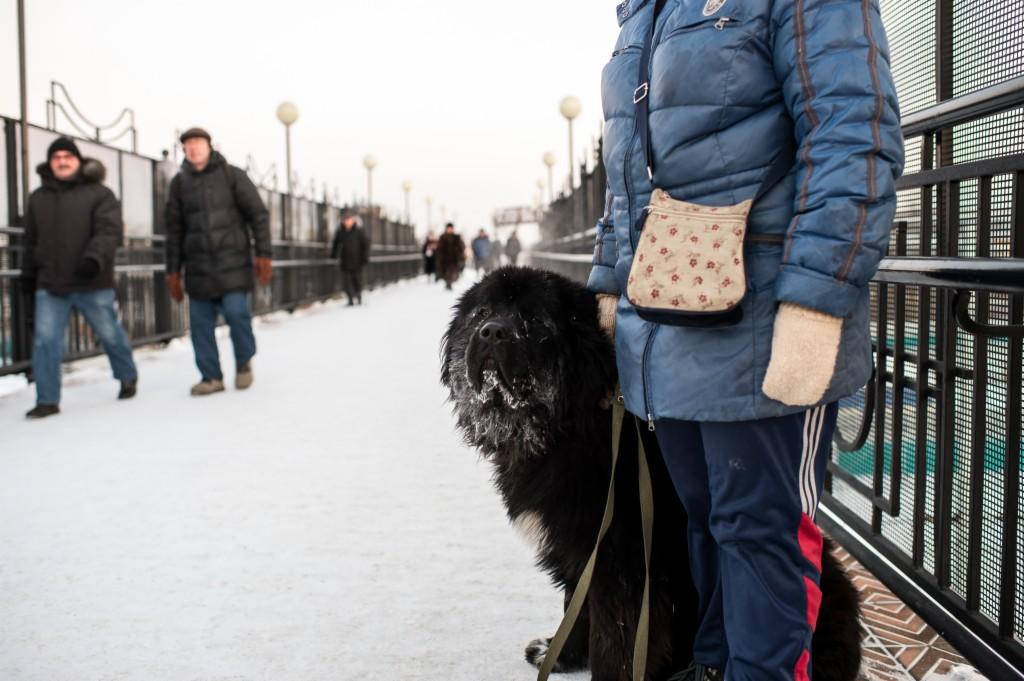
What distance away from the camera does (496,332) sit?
2.28 metres

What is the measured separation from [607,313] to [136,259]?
9.50 m

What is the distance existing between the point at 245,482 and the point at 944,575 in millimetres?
3331

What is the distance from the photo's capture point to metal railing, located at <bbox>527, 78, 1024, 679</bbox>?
7.18 feet

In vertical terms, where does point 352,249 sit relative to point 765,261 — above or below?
above

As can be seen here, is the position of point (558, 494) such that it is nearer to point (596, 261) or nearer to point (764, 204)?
point (596, 261)

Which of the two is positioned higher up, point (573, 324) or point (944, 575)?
point (573, 324)

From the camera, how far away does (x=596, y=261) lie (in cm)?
232

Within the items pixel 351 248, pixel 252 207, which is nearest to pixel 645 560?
pixel 252 207

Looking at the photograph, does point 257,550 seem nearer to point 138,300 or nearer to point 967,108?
point 967,108

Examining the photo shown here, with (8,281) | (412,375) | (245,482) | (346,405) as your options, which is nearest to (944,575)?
(245,482)

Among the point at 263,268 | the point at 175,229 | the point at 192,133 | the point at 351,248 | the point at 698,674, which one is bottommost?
the point at 698,674

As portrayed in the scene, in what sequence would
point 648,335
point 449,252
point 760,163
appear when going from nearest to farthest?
point 760,163 < point 648,335 < point 449,252

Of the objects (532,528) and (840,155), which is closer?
(840,155)

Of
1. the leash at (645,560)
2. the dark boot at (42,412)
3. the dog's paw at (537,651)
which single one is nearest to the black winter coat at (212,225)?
the dark boot at (42,412)
